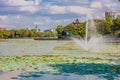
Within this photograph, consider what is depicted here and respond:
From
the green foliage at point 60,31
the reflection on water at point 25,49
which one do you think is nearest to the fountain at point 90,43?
the reflection on water at point 25,49

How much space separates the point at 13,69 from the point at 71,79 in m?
4.48

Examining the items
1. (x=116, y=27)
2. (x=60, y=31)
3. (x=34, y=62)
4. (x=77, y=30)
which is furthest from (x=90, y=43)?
(x=60, y=31)

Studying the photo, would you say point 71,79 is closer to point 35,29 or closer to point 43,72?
A: point 43,72

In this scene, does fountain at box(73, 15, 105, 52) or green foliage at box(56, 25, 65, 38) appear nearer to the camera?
fountain at box(73, 15, 105, 52)

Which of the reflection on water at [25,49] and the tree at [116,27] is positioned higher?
the tree at [116,27]

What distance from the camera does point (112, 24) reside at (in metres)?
86.2

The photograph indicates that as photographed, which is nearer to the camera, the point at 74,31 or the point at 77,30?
the point at 77,30

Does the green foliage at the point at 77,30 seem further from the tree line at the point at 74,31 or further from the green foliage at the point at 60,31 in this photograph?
the green foliage at the point at 60,31

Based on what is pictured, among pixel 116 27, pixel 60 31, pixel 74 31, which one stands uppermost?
pixel 116 27

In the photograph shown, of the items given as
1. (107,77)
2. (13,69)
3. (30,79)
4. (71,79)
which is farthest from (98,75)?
(13,69)

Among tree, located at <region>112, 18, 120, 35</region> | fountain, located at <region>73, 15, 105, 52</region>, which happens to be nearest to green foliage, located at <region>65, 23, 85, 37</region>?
tree, located at <region>112, 18, 120, 35</region>

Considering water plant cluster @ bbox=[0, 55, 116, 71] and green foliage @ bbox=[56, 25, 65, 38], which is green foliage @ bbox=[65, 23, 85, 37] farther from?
water plant cluster @ bbox=[0, 55, 116, 71]

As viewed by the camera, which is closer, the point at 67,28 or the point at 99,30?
the point at 99,30

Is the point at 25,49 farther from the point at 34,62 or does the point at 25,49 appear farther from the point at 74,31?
the point at 74,31
